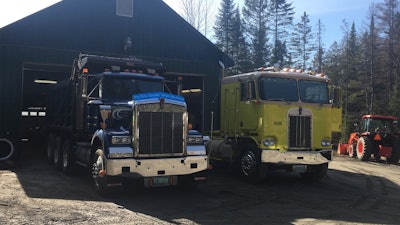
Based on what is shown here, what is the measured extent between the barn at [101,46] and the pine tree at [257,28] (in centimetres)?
3391

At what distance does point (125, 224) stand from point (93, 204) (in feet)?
5.74

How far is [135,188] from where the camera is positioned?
1102cm

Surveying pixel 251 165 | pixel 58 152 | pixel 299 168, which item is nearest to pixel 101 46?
pixel 58 152

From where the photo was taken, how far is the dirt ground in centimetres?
817

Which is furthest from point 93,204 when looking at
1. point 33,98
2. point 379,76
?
point 379,76

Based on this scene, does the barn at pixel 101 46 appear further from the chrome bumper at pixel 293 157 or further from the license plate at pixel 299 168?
the license plate at pixel 299 168

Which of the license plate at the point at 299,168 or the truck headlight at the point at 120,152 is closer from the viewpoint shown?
the truck headlight at the point at 120,152

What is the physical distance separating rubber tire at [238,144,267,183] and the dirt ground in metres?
0.28

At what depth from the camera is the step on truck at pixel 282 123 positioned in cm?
1213

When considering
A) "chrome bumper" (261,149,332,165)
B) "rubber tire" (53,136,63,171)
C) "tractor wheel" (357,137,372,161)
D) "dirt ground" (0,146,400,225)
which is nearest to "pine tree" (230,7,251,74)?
"tractor wheel" (357,137,372,161)

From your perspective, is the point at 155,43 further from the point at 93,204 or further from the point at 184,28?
the point at 93,204

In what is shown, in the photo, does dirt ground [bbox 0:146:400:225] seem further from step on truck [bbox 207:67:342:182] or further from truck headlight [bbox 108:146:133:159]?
truck headlight [bbox 108:146:133:159]

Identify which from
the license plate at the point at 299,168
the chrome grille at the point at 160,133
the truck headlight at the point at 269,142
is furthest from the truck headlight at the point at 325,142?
the chrome grille at the point at 160,133

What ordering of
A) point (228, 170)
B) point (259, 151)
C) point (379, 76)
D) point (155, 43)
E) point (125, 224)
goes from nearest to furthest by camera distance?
point (125, 224)
point (259, 151)
point (228, 170)
point (155, 43)
point (379, 76)
